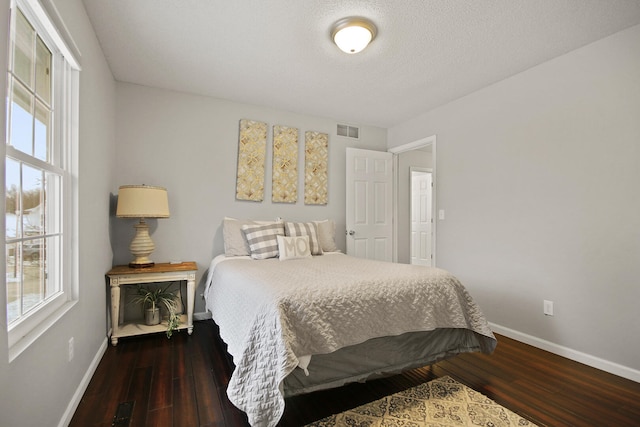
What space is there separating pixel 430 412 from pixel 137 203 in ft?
8.94

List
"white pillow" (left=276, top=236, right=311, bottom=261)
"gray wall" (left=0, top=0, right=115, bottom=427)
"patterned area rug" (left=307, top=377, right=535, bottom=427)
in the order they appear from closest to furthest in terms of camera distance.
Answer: "gray wall" (left=0, top=0, right=115, bottom=427) → "patterned area rug" (left=307, top=377, right=535, bottom=427) → "white pillow" (left=276, top=236, right=311, bottom=261)

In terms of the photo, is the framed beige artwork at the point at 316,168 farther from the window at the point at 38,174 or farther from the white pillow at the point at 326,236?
the window at the point at 38,174

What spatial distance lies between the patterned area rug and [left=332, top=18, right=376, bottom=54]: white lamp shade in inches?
94.0

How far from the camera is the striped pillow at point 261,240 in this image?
9.97ft

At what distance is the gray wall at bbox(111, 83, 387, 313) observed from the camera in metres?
3.06

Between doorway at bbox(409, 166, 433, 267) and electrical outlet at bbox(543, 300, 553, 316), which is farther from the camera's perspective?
doorway at bbox(409, 166, 433, 267)

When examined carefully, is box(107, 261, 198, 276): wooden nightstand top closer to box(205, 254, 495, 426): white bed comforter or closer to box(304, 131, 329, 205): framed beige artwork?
box(205, 254, 495, 426): white bed comforter

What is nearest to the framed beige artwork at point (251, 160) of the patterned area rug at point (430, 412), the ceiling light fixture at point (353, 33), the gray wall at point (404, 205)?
the ceiling light fixture at point (353, 33)

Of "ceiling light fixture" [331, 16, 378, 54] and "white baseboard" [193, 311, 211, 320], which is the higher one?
"ceiling light fixture" [331, 16, 378, 54]

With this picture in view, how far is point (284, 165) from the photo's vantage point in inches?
148

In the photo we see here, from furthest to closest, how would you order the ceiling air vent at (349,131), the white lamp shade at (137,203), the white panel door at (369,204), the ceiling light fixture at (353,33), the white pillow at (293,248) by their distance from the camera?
the ceiling air vent at (349,131) < the white panel door at (369,204) < the white pillow at (293,248) < the white lamp shade at (137,203) < the ceiling light fixture at (353,33)

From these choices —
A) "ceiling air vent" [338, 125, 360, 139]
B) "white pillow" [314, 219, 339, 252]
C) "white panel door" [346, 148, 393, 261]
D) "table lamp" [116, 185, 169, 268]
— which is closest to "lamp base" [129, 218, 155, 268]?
"table lamp" [116, 185, 169, 268]

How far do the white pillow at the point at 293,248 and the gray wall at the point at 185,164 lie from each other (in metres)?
0.71

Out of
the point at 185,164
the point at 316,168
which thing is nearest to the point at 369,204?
the point at 316,168
